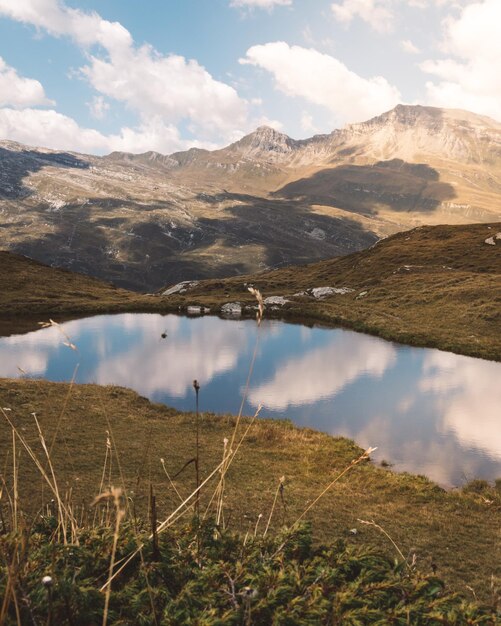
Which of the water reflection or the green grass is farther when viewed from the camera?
the water reflection

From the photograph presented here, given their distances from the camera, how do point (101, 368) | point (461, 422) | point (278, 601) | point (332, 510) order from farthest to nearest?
point (101, 368), point (461, 422), point (332, 510), point (278, 601)

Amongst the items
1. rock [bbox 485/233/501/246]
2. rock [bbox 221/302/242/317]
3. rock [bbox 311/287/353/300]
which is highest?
rock [bbox 485/233/501/246]

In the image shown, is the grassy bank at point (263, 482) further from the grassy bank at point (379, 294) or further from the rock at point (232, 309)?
the rock at point (232, 309)

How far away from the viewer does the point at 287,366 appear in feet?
172

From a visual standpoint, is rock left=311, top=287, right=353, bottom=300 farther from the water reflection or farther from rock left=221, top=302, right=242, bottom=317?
the water reflection

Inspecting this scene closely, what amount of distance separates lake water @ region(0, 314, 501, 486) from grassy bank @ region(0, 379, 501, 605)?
13.9ft

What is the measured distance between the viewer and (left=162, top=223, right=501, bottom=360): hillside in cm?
6325

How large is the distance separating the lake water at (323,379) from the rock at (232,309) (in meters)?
13.9

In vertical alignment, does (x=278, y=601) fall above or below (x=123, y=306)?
above

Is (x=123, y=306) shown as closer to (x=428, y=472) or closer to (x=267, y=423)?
(x=267, y=423)

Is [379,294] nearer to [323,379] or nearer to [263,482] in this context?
[323,379]

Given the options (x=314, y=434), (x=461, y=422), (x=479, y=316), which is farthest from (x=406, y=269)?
(x=314, y=434)

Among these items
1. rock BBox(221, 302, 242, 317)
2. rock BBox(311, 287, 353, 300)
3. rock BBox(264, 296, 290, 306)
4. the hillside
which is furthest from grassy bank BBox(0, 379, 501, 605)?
rock BBox(311, 287, 353, 300)

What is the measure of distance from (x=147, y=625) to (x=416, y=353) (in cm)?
5628
